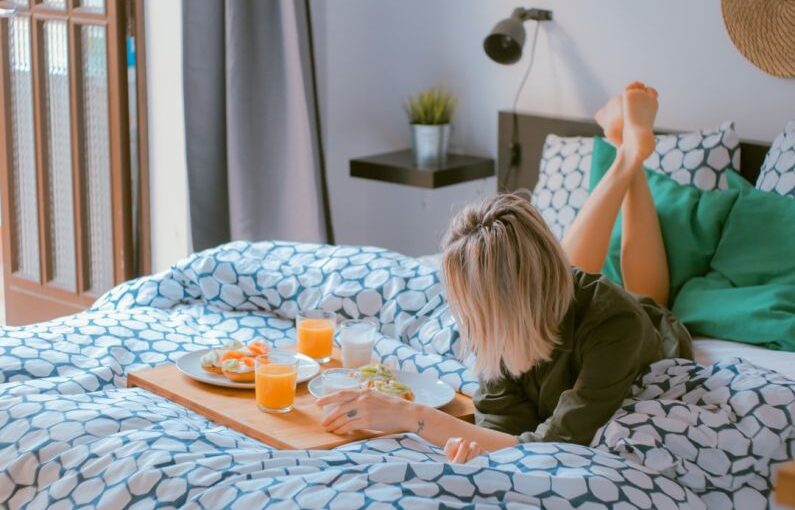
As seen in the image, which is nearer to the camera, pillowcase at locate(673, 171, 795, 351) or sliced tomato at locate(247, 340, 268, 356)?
sliced tomato at locate(247, 340, 268, 356)

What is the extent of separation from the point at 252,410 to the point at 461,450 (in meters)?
0.42

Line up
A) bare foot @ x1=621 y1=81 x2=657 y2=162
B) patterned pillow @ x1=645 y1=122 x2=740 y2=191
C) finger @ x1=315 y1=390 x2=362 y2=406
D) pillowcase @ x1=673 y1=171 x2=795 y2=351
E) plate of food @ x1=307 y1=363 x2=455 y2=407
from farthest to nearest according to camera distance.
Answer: patterned pillow @ x1=645 y1=122 x2=740 y2=191 < bare foot @ x1=621 y1=81 x2=657 y2=162 < pillowcase @ x1=673 y1=171 x2=795 y2=351 < plate of food @ x1=307 y1=363 x2=455 y2=407 < finger @ x1=315 y1=390 x2=362 y2=406

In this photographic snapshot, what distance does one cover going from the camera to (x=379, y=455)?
1.92 meters

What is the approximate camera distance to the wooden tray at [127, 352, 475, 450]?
2.02m

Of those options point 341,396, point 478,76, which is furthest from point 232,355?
point 478,76

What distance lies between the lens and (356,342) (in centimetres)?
233

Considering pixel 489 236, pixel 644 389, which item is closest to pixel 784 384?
pixel 644 389

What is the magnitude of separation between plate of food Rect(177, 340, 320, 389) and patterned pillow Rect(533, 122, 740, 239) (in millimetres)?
1151

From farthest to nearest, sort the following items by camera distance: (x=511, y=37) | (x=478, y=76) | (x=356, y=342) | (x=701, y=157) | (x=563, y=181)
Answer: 1. (x=478, y=76)
2. (x=511, y=37)
3. (x=563, y=181)
4. (x=701, y=157)
5. (x=356, y=342)

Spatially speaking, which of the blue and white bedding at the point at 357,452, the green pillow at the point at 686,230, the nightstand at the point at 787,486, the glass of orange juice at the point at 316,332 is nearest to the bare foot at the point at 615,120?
the green pillow at the point at 686,230

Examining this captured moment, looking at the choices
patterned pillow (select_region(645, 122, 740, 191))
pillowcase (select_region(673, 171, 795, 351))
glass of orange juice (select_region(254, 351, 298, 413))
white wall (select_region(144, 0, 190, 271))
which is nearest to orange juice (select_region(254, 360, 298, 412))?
glass of orange juice (select_region(254, 351, 298, 413))

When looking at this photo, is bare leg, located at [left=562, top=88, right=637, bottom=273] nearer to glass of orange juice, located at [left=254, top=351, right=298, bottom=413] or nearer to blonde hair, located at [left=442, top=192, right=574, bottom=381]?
blonde hair, located at [left=442, top=192, right=574, bottom=381]

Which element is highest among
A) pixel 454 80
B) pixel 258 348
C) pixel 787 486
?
pixel 454 80

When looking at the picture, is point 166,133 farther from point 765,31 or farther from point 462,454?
point 462,454
